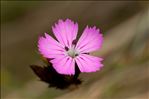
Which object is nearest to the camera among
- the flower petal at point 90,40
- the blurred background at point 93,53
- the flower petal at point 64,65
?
the flower petal at point 64,65

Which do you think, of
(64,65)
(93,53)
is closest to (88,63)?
(64,65)

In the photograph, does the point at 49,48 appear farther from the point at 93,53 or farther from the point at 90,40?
the point at 93,53

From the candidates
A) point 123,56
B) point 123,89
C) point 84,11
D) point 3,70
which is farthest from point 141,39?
point 3,70

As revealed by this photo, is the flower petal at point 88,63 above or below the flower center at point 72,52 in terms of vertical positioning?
below

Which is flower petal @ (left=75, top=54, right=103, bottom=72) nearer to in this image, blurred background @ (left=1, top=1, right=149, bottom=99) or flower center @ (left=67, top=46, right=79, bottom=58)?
flower center @ (left=67, top=46, right=79, bottom=58)

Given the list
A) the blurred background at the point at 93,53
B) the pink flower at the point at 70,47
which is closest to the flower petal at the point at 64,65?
the pink flower at the point at 70,47

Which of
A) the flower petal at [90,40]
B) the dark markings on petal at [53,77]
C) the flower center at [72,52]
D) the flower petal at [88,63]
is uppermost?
the flower petal at [90,40]

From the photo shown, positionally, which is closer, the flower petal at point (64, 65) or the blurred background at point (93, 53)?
the flower petal at point (64, 65)

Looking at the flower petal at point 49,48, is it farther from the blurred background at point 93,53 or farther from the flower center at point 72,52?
the blurred background at point 93,53

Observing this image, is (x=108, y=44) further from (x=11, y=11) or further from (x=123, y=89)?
(x=11, y=11)
